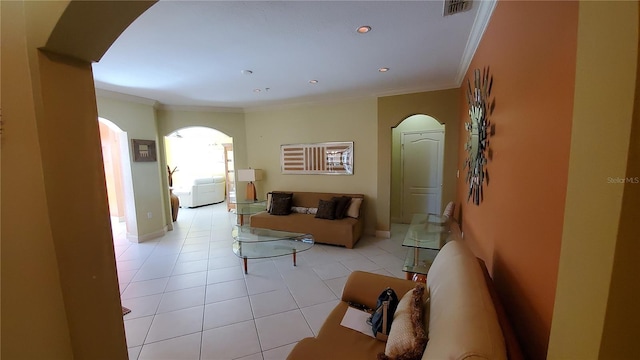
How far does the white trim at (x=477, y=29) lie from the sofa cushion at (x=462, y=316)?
1737 millimetres

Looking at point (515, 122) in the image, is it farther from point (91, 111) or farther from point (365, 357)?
point (91, 111)

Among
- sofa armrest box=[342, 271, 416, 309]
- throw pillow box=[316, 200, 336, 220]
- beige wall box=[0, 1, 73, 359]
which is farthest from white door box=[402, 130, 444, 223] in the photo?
beige wall box=[0, 1, 73, 359]

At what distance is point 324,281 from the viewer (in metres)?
3.03

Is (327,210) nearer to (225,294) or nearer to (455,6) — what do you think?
(225,294)

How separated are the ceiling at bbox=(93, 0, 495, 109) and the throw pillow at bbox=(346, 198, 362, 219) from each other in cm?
195

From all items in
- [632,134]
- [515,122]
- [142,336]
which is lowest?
[142,336]

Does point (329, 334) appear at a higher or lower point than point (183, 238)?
higher

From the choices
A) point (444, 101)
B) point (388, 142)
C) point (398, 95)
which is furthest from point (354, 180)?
point (444, 101)

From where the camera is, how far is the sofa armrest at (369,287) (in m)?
1.85

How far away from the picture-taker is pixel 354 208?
4422 millimetres

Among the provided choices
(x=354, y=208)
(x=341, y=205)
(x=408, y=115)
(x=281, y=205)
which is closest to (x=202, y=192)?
(x=281, y=205)

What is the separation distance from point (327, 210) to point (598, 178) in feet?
12.9

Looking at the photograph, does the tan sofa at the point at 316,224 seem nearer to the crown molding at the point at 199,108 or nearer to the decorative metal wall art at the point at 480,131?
the decorative metal wall art at the point at 480,131

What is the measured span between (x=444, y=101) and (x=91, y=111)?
4.24 metres
